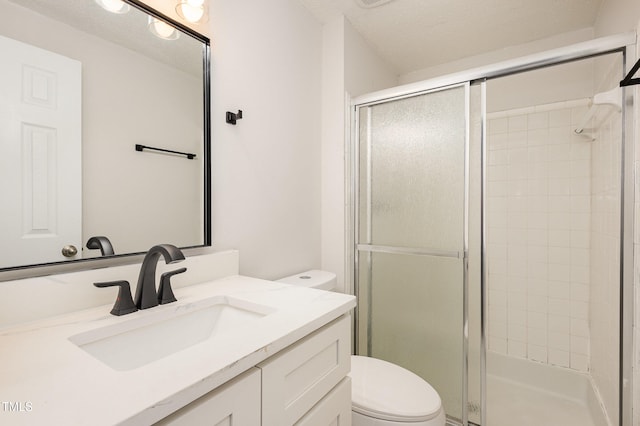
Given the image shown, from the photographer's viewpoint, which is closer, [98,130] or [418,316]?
[98,130]

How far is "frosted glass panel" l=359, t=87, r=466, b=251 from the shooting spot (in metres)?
1.56

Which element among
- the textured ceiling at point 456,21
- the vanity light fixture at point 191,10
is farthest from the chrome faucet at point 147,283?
the textured ceiling at point 456,21

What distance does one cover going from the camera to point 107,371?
1.74 ft

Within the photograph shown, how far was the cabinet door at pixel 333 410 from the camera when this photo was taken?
0.78 m

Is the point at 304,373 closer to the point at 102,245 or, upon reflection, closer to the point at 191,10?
the point at 102,245

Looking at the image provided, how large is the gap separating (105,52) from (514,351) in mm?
2835

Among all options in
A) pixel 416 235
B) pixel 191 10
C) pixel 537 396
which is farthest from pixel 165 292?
pixel 537 396

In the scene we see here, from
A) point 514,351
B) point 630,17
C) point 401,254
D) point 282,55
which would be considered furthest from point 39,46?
point 514,351

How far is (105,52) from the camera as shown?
946mm

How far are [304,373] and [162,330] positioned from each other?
0.41m

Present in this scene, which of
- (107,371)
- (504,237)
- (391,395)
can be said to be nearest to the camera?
(107,371)

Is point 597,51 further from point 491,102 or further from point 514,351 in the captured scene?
Answer: point 514,351

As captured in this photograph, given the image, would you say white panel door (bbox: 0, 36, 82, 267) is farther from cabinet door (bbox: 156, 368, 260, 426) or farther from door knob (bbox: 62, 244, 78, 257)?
cabinet door (bbox: 156, 368, 260, 426)

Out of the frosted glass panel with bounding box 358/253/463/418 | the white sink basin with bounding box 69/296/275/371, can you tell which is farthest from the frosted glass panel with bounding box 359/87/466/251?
the white sink basin with bounding box 69/296/275/371
